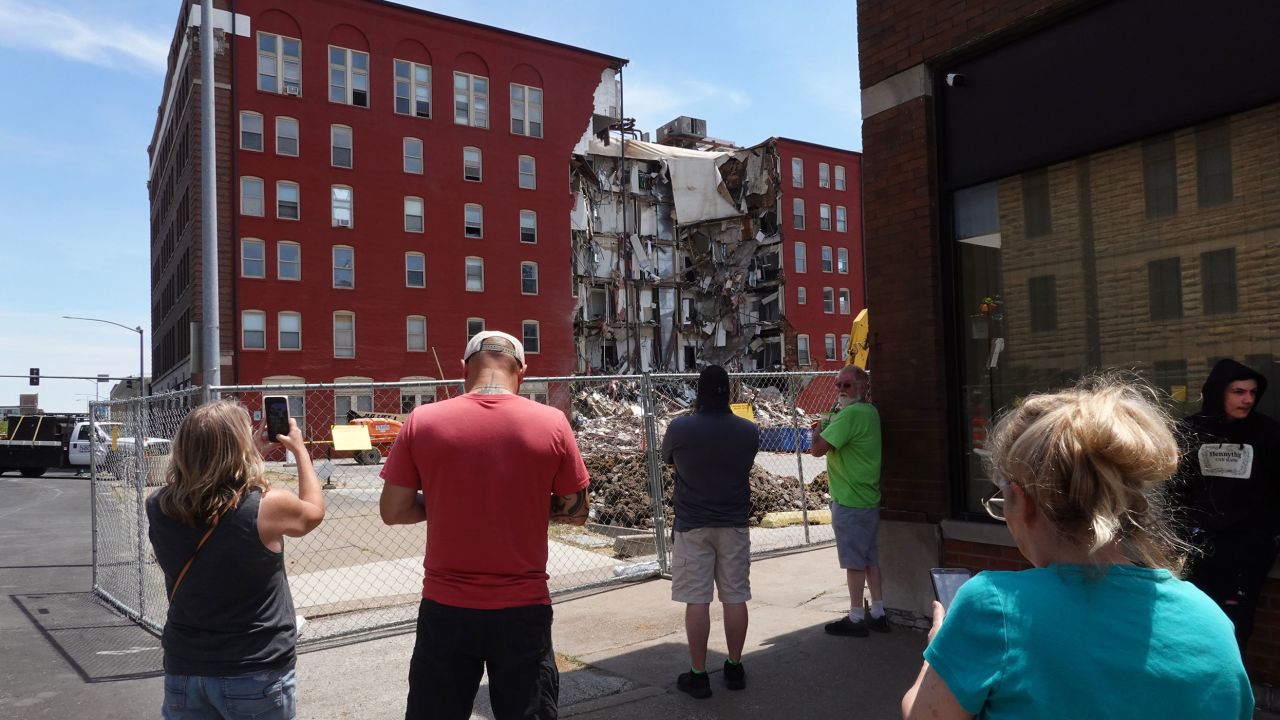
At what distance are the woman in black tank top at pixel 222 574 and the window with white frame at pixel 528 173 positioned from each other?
145 ft

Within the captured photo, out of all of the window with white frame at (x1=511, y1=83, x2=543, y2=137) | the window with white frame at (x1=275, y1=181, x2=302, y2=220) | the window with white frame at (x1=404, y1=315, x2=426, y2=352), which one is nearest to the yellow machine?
the window with white frame at (x1=404, y1=315, x2=426, y2=352)

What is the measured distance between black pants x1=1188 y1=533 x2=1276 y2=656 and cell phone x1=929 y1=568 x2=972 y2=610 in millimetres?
3310

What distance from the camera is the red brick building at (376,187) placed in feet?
130

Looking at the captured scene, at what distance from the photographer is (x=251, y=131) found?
3969 centimetres

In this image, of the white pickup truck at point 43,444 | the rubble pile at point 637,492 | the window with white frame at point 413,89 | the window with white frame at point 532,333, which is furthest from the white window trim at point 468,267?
the rubble pile at point 637,492

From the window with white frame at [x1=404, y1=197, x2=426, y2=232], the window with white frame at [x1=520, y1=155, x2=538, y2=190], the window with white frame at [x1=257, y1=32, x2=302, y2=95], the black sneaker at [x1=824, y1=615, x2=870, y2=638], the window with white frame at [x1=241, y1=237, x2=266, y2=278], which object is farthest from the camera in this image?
the window with white frame at [x1=520, y1=155, x2=538, y2=190]

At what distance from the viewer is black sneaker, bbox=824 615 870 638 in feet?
21.2

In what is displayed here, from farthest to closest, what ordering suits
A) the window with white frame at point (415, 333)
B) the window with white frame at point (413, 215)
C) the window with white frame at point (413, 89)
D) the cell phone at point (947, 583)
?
the window with white frame at point (413, 89) < the window with white frame at point (413, 215) < the window with white frame at point (415, 333) < the cell phone at point (947, 583)

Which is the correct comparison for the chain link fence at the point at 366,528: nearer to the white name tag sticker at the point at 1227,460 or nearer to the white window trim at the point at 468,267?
the white name tag sticker at the point at 1227,460

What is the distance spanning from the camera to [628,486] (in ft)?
47.9

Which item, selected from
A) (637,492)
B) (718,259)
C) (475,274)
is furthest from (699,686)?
(718,259)

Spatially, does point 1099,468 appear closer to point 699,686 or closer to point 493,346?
point 493,346

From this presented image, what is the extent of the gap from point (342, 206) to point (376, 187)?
1.81 meters

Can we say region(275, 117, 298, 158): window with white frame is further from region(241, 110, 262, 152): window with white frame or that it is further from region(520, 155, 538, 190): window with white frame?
region(520, 155, 538, 190): window with white frame
